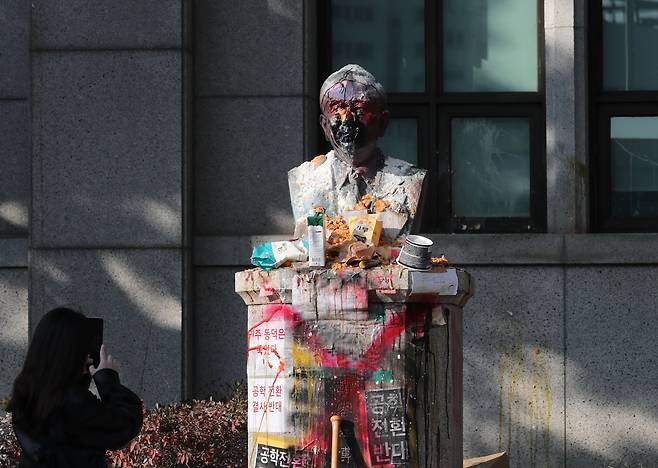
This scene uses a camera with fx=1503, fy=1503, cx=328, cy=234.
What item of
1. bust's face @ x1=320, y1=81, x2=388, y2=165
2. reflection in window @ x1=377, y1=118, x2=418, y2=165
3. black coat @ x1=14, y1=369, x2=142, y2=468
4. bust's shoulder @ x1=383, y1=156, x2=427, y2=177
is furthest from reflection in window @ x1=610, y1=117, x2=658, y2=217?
black coat @ x1=14, y1=369, x2=142, y2=468

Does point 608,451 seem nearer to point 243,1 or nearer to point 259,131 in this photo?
point 259,131

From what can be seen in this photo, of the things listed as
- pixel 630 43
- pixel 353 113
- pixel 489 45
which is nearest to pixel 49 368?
pixel 353 113

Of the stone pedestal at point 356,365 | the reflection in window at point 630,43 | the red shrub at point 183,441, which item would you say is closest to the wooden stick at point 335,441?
the stone pedestal at point 356,365

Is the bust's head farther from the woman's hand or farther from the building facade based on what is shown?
the building facade

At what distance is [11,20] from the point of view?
38.8ft

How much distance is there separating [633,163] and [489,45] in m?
1.43

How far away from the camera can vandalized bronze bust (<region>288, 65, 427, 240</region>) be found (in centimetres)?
800

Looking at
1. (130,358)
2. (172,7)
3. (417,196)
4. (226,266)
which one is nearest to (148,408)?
(130,358)

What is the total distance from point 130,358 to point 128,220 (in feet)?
3.31

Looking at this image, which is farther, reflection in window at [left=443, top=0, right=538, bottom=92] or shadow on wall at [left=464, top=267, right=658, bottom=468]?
reflection in window at [left=443, top=0, right=538, bottom=92]

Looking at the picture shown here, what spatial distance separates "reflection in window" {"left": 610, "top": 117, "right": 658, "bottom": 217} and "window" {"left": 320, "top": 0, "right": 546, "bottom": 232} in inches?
22.2

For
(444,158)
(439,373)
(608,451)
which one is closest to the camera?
(439,373)

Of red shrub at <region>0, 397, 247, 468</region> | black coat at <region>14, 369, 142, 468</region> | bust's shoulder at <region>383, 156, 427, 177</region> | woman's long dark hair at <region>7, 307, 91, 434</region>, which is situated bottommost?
red shrub at <region>0, 397, 247, 468</region>

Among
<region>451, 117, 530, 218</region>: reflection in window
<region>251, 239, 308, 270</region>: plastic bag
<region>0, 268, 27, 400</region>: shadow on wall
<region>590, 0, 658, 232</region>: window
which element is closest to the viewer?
<region>251, 239, 308, 270</region>: plastic bag
